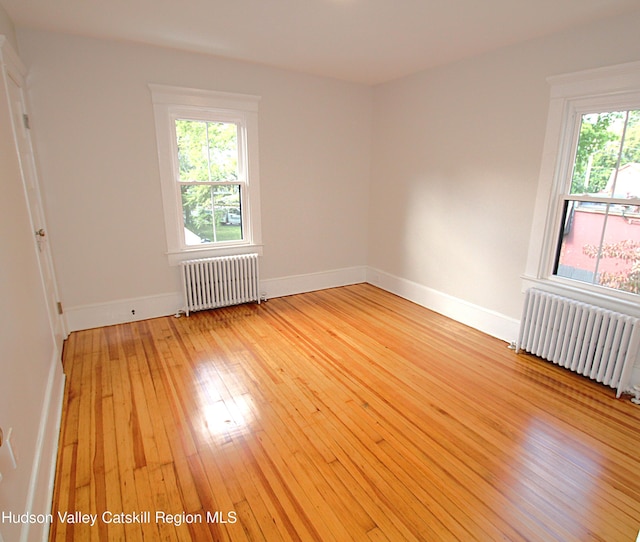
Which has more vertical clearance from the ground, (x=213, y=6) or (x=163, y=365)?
(x=213, y=6)

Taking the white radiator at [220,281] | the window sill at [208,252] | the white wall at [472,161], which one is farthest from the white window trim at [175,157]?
the white wall at [472,161]

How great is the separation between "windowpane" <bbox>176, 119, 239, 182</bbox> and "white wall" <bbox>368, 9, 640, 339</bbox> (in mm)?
2034

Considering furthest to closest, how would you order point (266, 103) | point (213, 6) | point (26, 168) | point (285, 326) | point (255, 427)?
1. point (266, 103)
2. point (285, 326)
3. point (26, 168)
4. point (213, 6)
5. point (255, 427)

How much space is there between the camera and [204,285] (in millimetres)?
4207

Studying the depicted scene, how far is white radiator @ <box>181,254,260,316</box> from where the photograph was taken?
413 cm

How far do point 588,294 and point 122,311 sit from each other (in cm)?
443

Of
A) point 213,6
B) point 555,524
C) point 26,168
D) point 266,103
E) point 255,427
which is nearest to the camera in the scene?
point 555,524

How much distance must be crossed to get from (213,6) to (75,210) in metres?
2.26

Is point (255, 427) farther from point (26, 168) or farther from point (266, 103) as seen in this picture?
point (266, 103)

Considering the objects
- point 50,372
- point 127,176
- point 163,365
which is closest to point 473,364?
point 163,365

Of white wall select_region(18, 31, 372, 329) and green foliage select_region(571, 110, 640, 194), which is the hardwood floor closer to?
white wall select_region(18, 31, 372, 329)

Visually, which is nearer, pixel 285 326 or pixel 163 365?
pixel 163 365

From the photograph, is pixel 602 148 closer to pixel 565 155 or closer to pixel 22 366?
pixel 565 155

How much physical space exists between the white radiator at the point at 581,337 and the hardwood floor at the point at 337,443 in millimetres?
125
